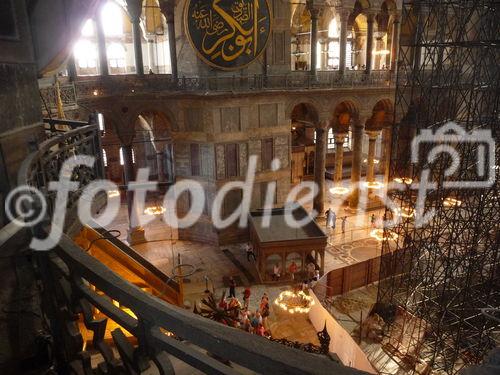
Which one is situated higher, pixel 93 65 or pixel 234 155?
pixel 93 65

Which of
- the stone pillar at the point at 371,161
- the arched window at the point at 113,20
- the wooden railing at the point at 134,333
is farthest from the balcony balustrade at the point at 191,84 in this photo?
the wooden railing at the point at 134,333

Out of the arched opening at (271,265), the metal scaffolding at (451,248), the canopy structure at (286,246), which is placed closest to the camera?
the metal scaffolding at (451,248)

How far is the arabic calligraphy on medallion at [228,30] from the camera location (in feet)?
39.3

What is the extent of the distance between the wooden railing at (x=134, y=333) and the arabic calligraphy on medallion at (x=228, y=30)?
10387mm

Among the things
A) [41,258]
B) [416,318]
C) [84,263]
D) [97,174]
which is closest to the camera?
[84,263]

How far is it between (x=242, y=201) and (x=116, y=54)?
13.4 meters

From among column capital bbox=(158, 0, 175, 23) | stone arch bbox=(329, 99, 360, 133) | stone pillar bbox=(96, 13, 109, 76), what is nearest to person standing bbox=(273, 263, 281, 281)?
stone arch bbox=(329, 99, 360, 133)

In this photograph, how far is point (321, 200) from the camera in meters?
16.3

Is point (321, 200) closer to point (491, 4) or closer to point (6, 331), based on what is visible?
point (491, 4)

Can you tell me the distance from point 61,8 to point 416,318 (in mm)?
9672

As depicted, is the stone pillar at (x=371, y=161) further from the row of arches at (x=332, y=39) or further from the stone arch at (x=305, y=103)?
the stone arch at (x=305, y=103)

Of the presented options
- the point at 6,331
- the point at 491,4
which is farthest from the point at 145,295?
the point at 491,4

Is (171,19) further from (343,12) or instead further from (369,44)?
(369,44)

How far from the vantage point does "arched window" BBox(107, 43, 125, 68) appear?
22.3 meters
